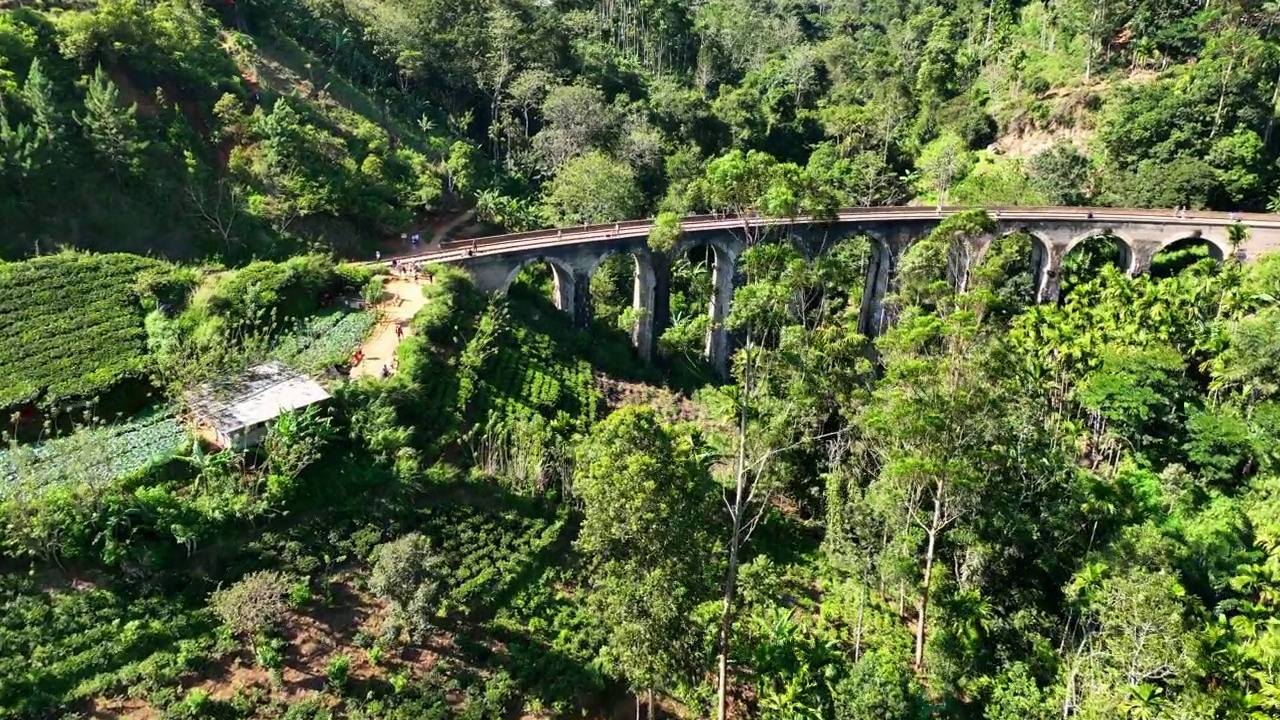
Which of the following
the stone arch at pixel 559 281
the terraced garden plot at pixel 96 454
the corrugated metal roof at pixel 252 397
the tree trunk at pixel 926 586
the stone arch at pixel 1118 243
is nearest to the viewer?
the tree trunk at pixel 926 586

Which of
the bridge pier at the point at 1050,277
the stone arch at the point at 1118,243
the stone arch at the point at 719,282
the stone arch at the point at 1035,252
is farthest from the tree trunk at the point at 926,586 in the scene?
the stone arch at the point at 1118,243

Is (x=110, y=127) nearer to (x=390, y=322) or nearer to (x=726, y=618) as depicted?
(x=390, y=322)

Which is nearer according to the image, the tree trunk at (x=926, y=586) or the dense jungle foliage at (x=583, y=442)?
the dense jungle foliage at (x=583, y=442)

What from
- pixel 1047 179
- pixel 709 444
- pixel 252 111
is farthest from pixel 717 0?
pixel 709 444

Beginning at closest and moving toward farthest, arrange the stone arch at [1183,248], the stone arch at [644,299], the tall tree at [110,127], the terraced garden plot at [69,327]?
the terraced garden plot at [69,327]
the tall tree at [110,127]
the stone arch at [644,299]
the stone arch at [1183,248]

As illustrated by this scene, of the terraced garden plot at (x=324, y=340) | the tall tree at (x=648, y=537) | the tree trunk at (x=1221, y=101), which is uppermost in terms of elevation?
the tree trunk at (x=1221, y=101)

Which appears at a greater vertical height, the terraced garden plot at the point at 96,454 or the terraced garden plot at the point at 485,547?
the terraced garden plot at the point at 96,454

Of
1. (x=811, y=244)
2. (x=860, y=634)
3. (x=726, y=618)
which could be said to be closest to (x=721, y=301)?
(x=811, y=244)

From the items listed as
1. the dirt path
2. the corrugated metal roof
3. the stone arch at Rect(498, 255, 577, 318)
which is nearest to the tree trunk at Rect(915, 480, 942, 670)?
the corrugated metal roof

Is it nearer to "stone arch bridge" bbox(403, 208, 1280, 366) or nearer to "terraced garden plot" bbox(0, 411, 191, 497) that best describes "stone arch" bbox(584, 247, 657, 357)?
"stone arch bridge" bbox(403, 208, 1280, 366)

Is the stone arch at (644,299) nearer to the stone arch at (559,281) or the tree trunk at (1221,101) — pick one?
the stone arch at (559,281)
